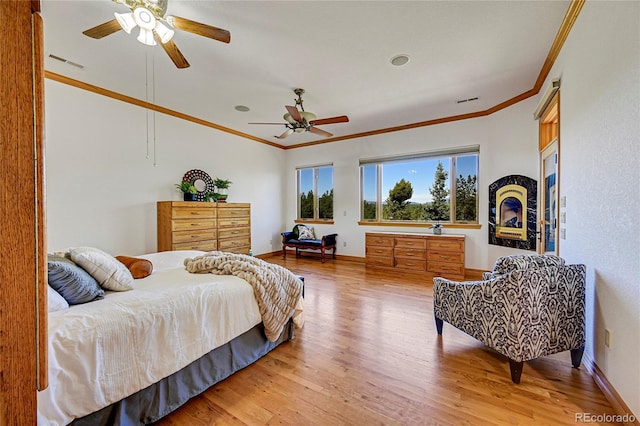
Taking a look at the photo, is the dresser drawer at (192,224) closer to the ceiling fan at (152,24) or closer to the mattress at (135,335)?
the mattress at (135,335)

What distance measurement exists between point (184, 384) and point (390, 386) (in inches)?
54.4

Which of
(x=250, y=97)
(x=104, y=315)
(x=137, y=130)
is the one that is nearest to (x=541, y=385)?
(x=104, y=315)

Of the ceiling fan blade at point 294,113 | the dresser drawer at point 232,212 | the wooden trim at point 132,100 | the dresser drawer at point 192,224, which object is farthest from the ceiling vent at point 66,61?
the dresser drawer at point 232,212

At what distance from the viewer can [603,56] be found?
6.13 feet

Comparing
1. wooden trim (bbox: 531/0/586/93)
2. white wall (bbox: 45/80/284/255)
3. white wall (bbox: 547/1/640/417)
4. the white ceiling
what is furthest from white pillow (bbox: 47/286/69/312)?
wooden trim (bbox: 531/0/586/93)

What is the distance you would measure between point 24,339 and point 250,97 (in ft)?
13.4

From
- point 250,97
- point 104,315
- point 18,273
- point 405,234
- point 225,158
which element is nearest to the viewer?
point 18,273

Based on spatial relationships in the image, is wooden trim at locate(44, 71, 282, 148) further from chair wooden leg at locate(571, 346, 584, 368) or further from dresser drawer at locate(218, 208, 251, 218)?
chair wooden leg at locate(571, 346, 584, 368)

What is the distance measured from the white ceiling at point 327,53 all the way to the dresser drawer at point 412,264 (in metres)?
2.71

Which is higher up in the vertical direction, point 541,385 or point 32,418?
point 32,418

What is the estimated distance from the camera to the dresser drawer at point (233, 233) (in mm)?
4891

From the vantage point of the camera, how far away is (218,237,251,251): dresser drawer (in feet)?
15.9

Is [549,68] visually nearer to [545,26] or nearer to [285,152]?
[545,26]

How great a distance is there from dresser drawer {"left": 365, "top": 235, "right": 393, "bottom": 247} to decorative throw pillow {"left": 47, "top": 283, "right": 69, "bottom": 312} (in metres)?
4.67
